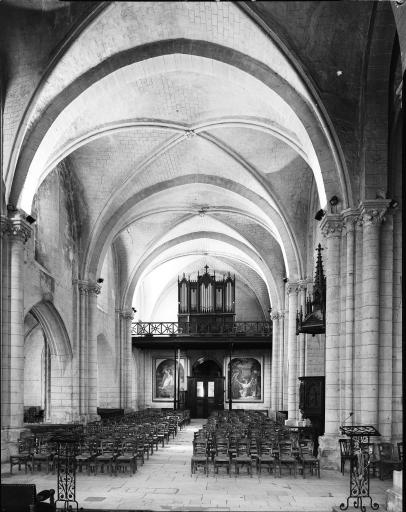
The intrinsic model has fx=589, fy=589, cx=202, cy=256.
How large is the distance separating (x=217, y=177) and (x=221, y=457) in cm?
1403

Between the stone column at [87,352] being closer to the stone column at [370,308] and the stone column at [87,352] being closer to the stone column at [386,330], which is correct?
the stone column at [370,308]

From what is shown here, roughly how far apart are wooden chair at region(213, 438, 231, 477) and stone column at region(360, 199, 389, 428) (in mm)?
3261

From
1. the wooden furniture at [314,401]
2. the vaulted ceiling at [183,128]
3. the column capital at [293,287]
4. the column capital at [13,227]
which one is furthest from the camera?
the column capital at [293,287]

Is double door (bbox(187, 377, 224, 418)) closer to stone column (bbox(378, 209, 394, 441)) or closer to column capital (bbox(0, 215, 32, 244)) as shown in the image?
column capital (bbox(0, 215, 32, 244))

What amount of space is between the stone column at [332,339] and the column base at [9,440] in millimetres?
7659

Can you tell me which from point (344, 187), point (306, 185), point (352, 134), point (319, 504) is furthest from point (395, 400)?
point (306, 185)

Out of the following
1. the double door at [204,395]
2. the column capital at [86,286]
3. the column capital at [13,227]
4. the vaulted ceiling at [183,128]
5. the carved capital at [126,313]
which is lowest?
the double door at [204,395]

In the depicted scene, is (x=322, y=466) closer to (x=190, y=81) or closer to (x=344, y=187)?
(x=344, y=187)

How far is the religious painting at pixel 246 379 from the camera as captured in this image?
129ft

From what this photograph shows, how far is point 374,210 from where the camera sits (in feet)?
46.1

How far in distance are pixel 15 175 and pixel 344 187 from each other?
8.61 m

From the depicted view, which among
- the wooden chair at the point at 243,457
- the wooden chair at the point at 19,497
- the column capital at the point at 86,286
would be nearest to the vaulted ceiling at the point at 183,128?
the column capital at the point at 86,286

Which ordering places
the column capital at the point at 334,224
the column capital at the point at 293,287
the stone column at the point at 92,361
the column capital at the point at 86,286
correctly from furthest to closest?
1. the column capital at the point at 293,287
2. the column capital at the point at 86,286
3. the stone column at the point at 92,361
4. the column capital at the point at 334,224

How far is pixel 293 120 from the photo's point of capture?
1652 centimetres
